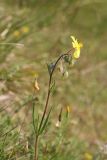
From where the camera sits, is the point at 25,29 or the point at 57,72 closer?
the point at 57,72

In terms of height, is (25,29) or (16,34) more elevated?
(25,29)

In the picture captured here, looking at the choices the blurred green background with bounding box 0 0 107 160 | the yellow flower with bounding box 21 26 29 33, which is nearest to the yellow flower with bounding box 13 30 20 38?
the blurred green background with bounding box 0 0 107 160

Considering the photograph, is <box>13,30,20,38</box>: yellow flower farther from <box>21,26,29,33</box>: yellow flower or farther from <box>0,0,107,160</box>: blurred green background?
<box>21,26,29,33</box>: yellow flower

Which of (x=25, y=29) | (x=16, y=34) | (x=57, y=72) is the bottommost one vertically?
(x=57, y=72)

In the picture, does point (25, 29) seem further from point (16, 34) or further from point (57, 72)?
point (57, 72)

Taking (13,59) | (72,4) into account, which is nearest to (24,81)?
(13,59)

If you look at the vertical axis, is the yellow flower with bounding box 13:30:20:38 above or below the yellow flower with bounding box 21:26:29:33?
below

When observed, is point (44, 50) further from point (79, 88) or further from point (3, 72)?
point (3, 72)

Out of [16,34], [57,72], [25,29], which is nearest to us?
[57,72]

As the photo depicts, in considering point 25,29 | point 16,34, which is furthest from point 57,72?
point 25,29
